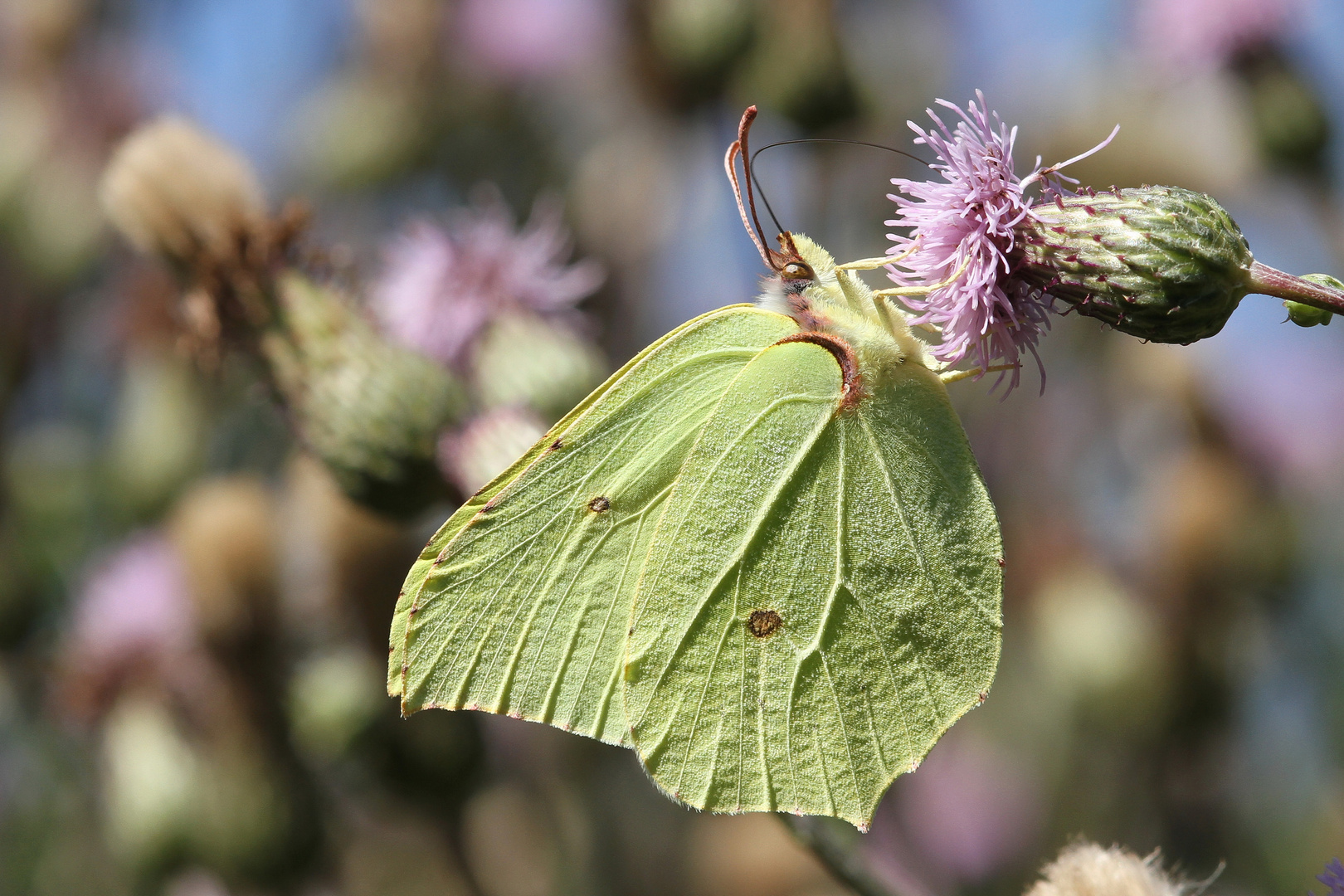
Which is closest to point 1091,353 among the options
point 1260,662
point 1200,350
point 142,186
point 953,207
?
point 1200,350

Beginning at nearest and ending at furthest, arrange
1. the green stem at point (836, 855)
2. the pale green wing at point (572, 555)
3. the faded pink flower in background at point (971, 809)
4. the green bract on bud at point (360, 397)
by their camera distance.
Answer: the green stem at point (836, 855), the pale green wing at point (572, 555), the green bract on bud at point (360, 397), the faded pink flower in background at point (971, 809)

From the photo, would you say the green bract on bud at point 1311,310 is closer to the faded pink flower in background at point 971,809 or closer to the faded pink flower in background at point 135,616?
the faded pink flower in background at point 971,809

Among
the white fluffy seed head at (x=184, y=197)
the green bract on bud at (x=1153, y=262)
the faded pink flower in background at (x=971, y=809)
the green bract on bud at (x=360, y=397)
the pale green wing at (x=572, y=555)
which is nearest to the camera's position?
the green bract on bud at (x=1153, y=262)

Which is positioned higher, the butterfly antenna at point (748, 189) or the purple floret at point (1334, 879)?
the butterfly antenna at point (748, 189)

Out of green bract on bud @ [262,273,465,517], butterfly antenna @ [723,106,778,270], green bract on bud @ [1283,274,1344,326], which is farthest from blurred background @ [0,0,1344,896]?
A: green bract on bud @ [1283,274,1344,326]

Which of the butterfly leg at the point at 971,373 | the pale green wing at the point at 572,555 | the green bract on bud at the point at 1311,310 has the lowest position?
the pale green wing at the point at 572,555

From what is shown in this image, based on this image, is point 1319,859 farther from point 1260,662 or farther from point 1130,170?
point 1130,170

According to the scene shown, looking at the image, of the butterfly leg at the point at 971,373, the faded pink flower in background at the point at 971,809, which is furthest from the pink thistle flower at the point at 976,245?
the faded pink flower in background at the point at 971,809

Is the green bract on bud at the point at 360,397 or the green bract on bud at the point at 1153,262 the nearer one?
the green bract on bud at the point at 1153,262
